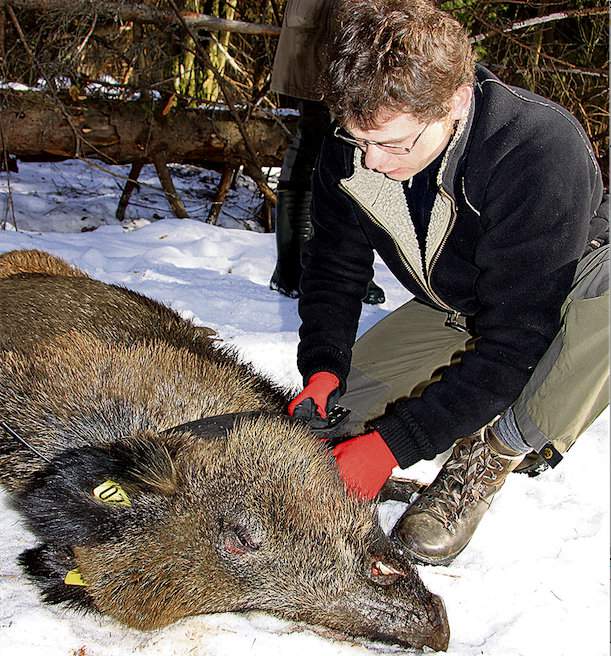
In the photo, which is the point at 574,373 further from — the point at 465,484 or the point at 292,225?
the point at 292,225

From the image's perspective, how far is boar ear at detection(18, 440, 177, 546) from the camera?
245 cm

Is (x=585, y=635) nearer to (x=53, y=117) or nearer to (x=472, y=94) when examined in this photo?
(x=472, y=94)

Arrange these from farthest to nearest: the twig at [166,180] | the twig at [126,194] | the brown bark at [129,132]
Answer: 1. the twig at [126,194]
2. the twig at [166,180]
3. the brown bark at [129,132]

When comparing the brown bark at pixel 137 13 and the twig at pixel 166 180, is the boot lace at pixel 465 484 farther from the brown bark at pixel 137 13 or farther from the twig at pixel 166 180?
the twig at pixel 166 180

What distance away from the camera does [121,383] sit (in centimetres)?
308

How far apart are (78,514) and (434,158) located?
173cm

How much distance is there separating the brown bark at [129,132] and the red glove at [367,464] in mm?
5387

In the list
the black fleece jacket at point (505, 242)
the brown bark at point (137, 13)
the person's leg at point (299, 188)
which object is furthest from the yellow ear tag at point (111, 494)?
the brown bark at point (137, 13)

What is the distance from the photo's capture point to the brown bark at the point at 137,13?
20.8 ft

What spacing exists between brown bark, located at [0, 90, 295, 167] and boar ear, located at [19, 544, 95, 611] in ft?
17.7

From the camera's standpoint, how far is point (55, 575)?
2.56 metres

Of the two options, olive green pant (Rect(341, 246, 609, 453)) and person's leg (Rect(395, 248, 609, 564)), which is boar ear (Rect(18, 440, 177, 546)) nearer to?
person's leg (Rect(395, 248, 609, 564))

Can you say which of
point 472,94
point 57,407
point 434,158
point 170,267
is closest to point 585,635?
point 434,158

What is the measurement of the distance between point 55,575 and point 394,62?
199cm
